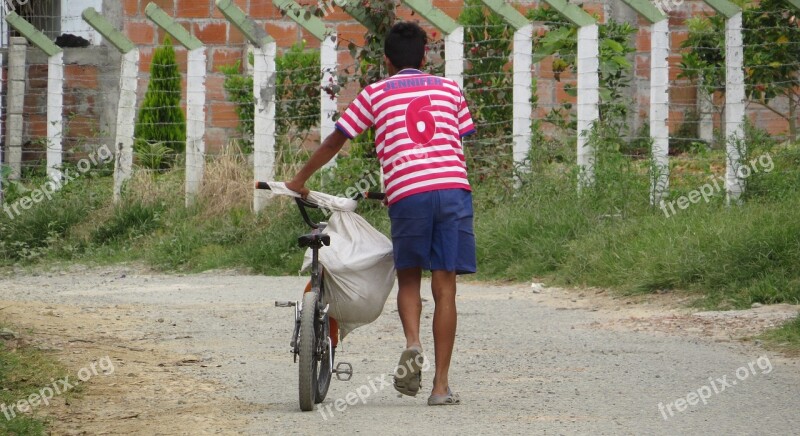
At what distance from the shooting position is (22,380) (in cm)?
630

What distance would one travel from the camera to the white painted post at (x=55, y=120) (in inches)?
539

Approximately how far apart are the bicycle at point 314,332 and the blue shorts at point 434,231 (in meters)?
0.18

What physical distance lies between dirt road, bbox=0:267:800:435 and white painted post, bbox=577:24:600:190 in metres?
1.91

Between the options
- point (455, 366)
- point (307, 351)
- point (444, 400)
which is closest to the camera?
point (307, 351)

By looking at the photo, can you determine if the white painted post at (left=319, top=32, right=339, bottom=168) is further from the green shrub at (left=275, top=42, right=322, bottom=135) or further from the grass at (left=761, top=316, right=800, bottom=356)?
the grass at (left=761, top=316, right=800, bottom=356)

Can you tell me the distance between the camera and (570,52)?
12562mm

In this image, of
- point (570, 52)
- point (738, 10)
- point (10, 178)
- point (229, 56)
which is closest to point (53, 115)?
point (10, 178)

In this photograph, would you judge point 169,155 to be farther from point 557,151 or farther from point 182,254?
point 557,151

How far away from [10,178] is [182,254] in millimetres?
3270

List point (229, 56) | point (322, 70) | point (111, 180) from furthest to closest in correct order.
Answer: point (229, 56), point (111, 180), point (322, 70)

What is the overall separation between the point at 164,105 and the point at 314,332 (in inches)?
402

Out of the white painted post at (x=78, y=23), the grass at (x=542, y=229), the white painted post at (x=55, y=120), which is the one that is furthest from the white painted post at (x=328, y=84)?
the white painted post at (x=78, y=23)

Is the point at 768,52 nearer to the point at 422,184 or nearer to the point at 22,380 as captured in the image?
the point at 422,184

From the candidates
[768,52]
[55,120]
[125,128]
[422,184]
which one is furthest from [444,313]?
[55,120]
